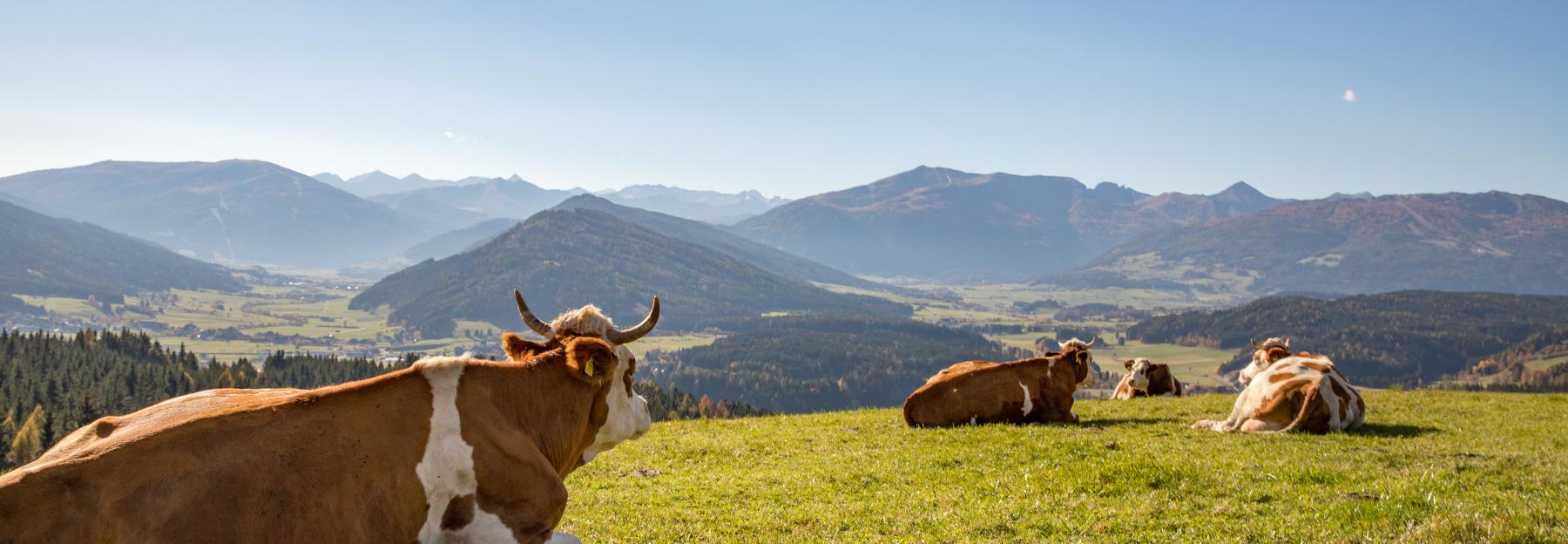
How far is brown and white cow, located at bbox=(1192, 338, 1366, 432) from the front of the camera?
627 inches

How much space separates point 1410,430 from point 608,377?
1621 centimetres

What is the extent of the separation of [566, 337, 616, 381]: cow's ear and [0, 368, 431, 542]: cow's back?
1.45 metres

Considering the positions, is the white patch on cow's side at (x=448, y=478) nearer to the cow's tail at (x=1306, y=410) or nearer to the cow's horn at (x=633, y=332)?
the cow's horn at (x=633, y=332)

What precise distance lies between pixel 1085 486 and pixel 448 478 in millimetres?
7871

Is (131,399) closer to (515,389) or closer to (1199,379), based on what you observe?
(515,389)

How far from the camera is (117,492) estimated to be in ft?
16.8

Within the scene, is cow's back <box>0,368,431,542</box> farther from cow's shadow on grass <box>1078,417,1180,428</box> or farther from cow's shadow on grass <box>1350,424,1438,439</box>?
cow's shadow on grass <box>1350,424,1438,439</box>

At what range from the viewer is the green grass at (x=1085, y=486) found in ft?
28.3

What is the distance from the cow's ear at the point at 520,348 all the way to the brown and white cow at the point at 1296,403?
1399cm

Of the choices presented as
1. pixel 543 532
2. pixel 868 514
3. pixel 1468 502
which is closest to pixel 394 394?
pixel 543 532

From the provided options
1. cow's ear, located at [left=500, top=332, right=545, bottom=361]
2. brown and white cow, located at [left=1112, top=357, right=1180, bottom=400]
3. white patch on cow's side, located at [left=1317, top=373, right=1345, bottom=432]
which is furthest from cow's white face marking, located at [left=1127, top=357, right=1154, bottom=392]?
cow's ear, located at [left=500, top=332, right=545, bottom=361]

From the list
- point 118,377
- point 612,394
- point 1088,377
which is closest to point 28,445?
point 118,377

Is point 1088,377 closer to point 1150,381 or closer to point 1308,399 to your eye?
point 1308,399

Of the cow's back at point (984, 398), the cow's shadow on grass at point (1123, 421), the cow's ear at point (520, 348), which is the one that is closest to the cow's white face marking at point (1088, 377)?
the cow's shadow on grass at point (1123, 421)
